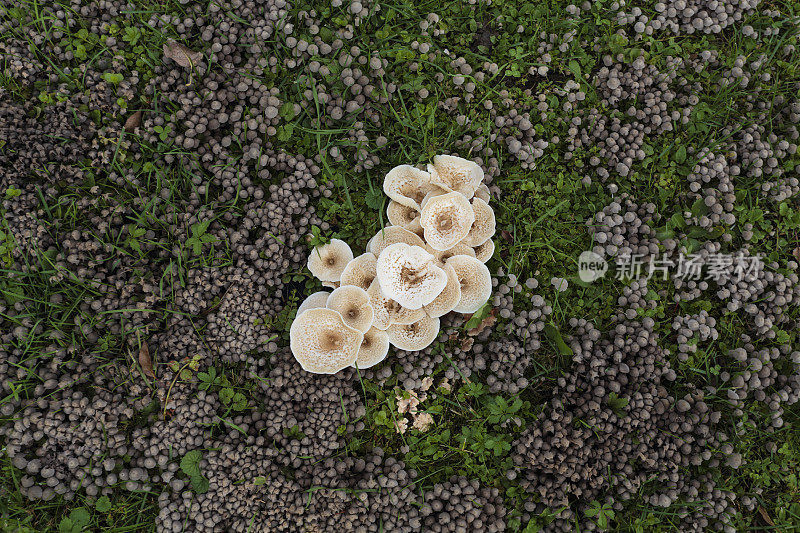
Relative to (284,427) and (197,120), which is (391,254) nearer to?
(284,427)

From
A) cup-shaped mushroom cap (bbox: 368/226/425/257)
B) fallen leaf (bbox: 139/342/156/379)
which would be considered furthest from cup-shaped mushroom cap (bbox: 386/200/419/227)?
fallen leaf (bbox: 139/342/156/379)

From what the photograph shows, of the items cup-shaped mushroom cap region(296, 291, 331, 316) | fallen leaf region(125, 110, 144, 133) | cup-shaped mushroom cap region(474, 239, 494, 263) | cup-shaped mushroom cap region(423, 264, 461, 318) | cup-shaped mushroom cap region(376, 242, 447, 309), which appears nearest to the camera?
cup-shaped mushroom cap region(376, 242, 447, 309)

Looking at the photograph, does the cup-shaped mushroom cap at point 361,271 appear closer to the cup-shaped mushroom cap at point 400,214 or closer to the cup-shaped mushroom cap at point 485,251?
the cup-shaped mushroom cap at point 400,214

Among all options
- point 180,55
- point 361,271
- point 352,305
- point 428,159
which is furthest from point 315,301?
point 180,55

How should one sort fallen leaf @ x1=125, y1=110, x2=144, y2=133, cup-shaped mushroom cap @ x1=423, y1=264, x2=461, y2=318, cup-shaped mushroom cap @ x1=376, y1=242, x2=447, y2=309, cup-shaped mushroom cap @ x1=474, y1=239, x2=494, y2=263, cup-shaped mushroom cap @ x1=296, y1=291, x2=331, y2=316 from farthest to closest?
fallen leaf @ x1=125, y1=110, x2=144, y2=133, cup-shaped mushroom cap @ x1=474, y1=239, x2=494, y2=263, cup-shaped mushroom cap @ x1=296, y1=291, x2=331, y2=316, cup-shaped mushroom cap @ x1=423, y1=264, x2=461, y2=318, cup-shaped mushroom cap @ x1=376, y1=242, x2=447, y2=309

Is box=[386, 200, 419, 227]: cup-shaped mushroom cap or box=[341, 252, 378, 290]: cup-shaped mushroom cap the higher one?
box=[386, 200, 419, 227]: cup-shaped mushroom cap

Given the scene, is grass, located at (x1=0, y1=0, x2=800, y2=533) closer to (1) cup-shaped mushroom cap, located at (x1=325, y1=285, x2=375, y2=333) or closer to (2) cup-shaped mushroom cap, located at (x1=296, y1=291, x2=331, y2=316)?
Answer: (2) cup-shaped mushroom cap, located at (x1=296, y1=291, x2=331, y2=316)

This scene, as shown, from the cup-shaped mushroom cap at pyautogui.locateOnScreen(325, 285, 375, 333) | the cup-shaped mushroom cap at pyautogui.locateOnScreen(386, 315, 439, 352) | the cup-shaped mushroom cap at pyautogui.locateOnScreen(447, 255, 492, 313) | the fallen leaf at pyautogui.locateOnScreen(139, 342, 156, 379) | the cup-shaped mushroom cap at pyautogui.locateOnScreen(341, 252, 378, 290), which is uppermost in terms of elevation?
the cup-shaped mushroom cap at pyautogui.locateOnScreen(447, 255, 492, 313)

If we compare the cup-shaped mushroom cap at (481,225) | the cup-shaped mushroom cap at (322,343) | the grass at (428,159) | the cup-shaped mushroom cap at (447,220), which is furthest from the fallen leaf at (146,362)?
the cup-shaped mushroom cap at (481,225)
